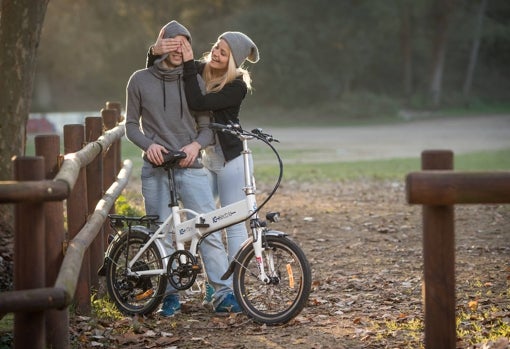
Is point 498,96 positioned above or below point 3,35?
above

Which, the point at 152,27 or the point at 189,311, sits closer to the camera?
the point at 189,311

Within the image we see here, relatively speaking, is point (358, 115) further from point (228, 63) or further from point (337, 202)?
point (228, 63)

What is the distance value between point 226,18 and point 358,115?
32.6ft

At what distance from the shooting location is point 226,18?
51.1 m

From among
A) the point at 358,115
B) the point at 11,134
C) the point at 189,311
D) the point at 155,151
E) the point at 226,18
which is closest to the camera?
the point at 155,151

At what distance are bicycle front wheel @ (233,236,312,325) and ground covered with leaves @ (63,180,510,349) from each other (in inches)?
4.6

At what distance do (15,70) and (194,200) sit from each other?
3.42 meters

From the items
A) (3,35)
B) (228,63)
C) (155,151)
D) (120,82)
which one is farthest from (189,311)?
(120,82)

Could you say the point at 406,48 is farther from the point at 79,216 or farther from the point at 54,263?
the point at 54,263

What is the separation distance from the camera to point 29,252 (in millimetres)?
4605

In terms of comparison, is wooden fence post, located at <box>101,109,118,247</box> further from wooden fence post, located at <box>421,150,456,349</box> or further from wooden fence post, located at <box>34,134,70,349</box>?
wooden fence post, located at <box>421,150,456,349</box>

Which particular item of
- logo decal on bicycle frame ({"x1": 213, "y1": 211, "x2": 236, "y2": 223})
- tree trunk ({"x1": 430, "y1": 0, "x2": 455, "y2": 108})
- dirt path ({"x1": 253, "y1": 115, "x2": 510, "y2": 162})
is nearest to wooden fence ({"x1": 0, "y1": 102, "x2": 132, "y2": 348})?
logo decal on bicycle frame ({"x1": 213, "y1": 211, "x2": 236, "y2": 223})

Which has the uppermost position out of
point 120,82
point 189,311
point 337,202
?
point 120,82

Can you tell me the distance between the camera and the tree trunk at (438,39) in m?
51.9
